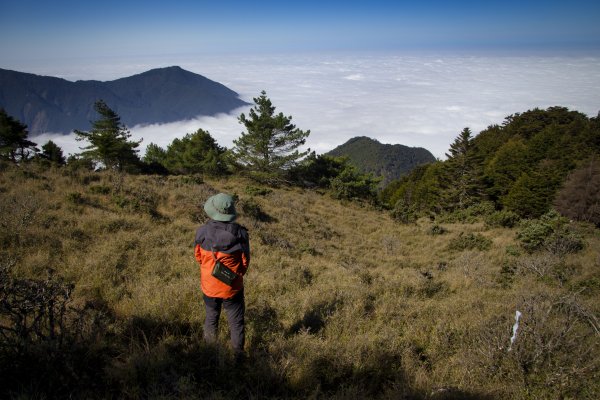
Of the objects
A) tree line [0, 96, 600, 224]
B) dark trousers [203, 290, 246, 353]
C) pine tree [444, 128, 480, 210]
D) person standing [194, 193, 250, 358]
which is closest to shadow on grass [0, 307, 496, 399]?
dark trousers [203, 290, 246, 353]

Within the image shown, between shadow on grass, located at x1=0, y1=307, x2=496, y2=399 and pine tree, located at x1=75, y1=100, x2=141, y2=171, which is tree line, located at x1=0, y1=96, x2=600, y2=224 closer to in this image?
pine tree, located at x1=75, y1=100, x2=141, y2=171

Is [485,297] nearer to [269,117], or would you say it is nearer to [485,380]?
[485,380]

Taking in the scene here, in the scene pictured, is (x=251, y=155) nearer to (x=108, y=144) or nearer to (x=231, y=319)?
(x=108, y=144)

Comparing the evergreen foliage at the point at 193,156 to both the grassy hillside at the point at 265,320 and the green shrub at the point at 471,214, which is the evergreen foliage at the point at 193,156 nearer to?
the grassy hillside at the point at 265,320

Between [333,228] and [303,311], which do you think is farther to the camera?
[333,228]

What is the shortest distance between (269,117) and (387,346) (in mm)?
24091

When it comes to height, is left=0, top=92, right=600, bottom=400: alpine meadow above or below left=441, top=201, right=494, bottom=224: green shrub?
above

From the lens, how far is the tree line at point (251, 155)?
2606cm

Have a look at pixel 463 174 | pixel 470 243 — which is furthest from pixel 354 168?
pixel 470 243

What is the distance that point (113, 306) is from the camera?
4.25 meters

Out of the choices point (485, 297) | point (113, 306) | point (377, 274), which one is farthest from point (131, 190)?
point (485, 297)

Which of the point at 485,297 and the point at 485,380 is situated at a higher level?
the point at 485,380

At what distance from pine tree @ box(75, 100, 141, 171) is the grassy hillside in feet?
67.3

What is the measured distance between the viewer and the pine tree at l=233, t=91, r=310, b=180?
25.9 m
